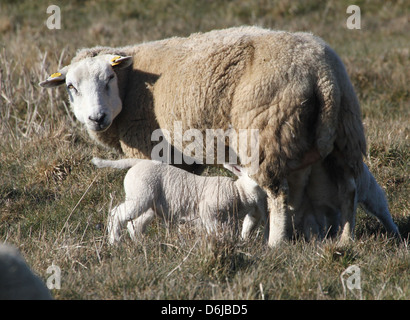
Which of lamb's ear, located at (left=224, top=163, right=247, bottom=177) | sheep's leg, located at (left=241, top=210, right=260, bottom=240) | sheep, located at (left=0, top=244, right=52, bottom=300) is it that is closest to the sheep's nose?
lamb's ear, located at (left=224, top=163, right=247, bottom=177)

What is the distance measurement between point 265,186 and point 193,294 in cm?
144

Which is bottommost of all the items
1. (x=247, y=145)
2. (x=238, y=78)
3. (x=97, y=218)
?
(x=97, y=218)

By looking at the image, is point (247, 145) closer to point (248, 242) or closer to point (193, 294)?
point (248, 242)

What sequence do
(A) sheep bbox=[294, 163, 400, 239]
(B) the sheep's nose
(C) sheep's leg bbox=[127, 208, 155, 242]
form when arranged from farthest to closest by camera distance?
(B) the sheep's nose → (A) sheep bbox=[294, 163, 400, 239] → (C) sheep's leg bbox=[127, 208, 155, 242]

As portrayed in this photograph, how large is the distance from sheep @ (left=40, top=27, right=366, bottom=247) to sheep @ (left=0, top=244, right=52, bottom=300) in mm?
2126

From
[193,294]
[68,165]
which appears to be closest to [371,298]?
[193,294]

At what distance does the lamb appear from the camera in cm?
480

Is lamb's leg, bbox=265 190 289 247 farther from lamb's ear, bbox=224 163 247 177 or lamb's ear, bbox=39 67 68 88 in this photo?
lamb's ear, bbox=39 67 68 88

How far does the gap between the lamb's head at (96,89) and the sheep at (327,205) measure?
5.99ft

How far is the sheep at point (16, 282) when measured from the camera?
289 centimetres

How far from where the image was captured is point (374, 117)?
827 centimetres

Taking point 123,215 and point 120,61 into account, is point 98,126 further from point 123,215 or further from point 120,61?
point 123,215

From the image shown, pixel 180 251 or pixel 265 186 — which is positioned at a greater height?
pixel 265 186
